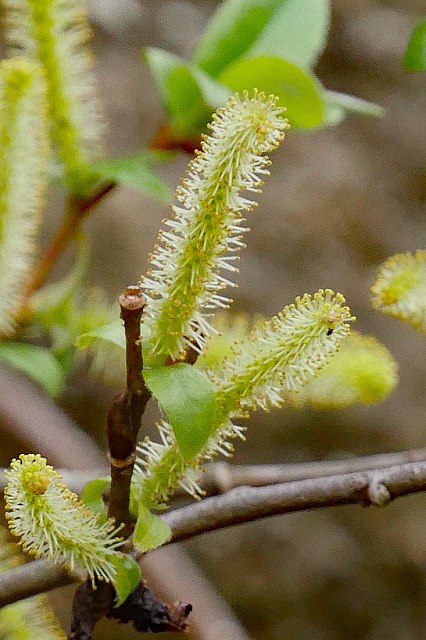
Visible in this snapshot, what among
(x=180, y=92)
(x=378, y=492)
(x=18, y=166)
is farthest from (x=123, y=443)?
(x=180, y=92)

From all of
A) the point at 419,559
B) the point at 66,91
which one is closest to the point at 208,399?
the point at 66,91

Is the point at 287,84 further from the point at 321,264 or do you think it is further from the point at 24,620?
the point at 321,264

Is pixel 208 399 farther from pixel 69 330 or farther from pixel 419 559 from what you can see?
pixel 419 559

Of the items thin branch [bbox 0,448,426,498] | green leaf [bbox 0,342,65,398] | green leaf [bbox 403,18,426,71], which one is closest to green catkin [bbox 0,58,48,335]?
green leaf [bbox 0,342,65,398]

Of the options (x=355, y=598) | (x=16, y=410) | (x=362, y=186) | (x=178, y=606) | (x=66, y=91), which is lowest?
(x=355, y=598)

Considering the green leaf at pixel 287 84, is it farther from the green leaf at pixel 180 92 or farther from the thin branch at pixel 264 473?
the thin branch at pixel 264 473

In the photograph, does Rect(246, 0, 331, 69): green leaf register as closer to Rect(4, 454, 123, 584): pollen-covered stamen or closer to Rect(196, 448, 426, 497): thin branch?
Rect(196, 448, 426, 497): thin branch

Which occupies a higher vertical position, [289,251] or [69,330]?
[69,330]
